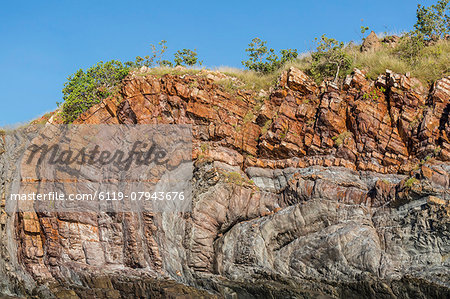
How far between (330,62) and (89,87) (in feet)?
43.6

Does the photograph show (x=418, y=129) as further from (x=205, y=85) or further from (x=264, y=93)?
(x=205, y=85)

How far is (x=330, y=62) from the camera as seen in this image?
96.5ft

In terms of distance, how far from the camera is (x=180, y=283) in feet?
79.3

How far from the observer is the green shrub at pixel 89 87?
98.7 feet

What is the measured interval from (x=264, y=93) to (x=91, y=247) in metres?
12.0

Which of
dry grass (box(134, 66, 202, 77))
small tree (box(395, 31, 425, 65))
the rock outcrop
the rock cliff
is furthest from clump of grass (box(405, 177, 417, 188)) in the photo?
dry grass (box(134, 66, 202, 77))

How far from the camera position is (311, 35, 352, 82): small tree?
29125 millimetres

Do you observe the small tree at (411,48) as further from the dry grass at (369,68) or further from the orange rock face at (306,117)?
the orange rock face at (306,117)

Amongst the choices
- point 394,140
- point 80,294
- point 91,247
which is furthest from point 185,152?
point 394,140

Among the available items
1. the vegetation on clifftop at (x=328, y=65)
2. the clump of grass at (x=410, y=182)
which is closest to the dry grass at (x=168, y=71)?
the vegetation on clifftop at (x=328, y=65)

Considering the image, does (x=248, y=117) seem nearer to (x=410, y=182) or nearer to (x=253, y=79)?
(x=253, y=79)

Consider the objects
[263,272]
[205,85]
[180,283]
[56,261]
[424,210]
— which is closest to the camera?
[424,210]

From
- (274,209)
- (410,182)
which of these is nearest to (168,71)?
(274,209)

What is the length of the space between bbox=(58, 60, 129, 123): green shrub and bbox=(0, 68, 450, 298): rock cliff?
4.42 ft
